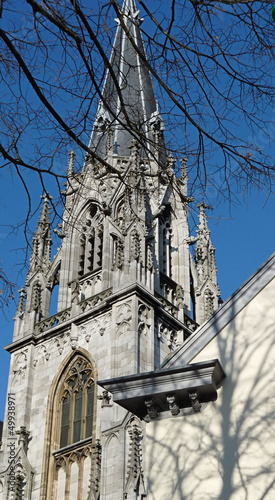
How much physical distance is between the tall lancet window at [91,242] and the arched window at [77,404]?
12.7 ft

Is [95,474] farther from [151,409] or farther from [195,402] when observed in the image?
[195,402]

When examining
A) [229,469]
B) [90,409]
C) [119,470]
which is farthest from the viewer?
[90,409]

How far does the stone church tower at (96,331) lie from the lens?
924 inches

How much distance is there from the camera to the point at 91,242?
3075 centimetres

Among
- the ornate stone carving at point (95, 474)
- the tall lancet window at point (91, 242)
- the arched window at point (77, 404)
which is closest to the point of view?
the ornate stone carving at point (95, 474)

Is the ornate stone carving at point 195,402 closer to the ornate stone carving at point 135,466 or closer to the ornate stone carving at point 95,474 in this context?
the ornate stone carving at point 135,466

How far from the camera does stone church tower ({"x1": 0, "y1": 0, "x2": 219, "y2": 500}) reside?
2347 cm

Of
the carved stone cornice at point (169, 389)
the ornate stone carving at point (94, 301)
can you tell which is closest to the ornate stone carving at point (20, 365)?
the ornate stone carving at point (94, 301)

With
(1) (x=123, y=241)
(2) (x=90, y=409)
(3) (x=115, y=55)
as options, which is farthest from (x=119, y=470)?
(3) (x=115, y=55)

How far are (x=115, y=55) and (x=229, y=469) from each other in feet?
15.8

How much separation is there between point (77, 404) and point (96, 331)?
2092mm

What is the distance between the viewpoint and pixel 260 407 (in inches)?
431

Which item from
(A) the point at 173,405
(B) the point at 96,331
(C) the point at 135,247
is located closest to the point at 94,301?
(B) the point at 96,331

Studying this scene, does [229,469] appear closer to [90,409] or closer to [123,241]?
[90,409]
